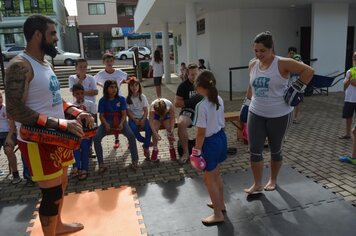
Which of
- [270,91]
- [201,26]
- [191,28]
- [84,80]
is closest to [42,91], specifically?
[270,91]

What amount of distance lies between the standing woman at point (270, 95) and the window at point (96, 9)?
130ft

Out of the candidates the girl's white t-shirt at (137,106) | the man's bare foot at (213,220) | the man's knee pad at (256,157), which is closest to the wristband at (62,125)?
the man's bare foot at (213,220)

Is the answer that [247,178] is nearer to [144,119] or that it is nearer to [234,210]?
[234,210]

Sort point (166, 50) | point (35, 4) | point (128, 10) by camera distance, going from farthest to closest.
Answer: point (128, 10) < point (35, 4) < point (166, 50)

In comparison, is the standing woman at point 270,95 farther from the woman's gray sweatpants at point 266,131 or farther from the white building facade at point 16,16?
the white building facade at point 16,16

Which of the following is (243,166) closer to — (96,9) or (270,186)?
(270,186)

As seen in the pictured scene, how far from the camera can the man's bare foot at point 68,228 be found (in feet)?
10.7

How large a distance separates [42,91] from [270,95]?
214cm

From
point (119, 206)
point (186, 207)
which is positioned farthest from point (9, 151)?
point (186, 207)

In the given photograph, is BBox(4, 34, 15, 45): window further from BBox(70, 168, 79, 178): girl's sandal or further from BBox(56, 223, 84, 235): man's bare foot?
BBox(56, 223, 84, 235): man's bare foot

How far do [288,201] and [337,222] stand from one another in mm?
570

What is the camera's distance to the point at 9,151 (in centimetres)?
458

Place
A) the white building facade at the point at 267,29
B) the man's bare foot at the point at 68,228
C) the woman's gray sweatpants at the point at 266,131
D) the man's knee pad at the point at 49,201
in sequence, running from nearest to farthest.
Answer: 1. the man's knee pad at the point at 49,201
2. the man's bare foot at the point at 68,228
3. the woman's gray sweatpants at the point at 266,131
4. the white building facade at the point at 267,29

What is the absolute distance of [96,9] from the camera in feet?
132
